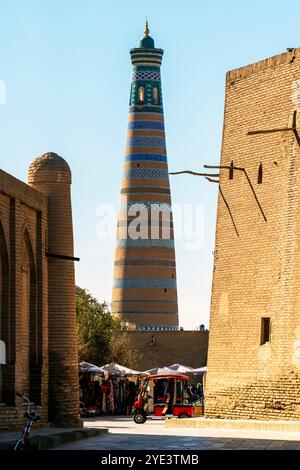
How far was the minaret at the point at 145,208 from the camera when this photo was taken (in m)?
78.1

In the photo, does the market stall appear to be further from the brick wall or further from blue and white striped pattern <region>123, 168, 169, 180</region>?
blue and white striped pattern <region>123, 168, 169, 180</region>

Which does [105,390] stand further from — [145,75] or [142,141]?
[145,75]

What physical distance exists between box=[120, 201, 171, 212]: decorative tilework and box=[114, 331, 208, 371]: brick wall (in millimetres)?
17403

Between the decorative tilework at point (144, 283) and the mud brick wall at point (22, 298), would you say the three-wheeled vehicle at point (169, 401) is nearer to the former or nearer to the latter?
the mud brick wall at point (22, 298)

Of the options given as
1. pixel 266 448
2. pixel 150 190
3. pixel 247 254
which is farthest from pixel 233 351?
pixel 150 190

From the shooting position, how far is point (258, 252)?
108ft

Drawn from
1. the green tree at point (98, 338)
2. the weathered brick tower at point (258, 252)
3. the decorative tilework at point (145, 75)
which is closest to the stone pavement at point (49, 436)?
the weathered brick tower at point (258, 252)

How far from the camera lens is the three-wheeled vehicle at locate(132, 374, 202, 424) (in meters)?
37.3

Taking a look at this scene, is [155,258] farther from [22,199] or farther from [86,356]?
[22,199]

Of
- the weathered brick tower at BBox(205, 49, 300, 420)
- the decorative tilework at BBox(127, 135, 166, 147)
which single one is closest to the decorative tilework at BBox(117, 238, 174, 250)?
the decorative tilework at BBox(127, 135, 166, 147)

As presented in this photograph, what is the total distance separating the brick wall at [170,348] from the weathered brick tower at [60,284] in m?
30.1

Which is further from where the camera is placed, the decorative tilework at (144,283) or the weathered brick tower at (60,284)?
the decorative tilework at (144,283)

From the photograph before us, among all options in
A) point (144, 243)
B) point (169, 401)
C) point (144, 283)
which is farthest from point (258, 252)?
point (144, 243)

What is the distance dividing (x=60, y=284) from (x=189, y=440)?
5505mm
